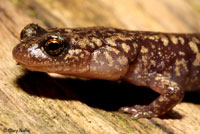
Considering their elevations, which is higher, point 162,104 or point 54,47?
point 54,47

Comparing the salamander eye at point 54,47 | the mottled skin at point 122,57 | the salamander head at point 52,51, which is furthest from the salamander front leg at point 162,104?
the salamander eye at point 54,47

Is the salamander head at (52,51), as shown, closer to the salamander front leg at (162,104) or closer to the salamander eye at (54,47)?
the salamander eye at (54,47)

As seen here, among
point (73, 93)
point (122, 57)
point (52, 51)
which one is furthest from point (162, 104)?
point (52, 51)

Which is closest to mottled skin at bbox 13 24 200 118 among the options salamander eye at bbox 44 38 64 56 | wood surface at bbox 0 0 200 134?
salamander eye at bbox 44 38 64 56

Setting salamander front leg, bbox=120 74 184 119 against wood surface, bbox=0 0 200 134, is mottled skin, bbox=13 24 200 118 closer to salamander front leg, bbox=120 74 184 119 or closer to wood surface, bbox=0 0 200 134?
salamander front leg, bbox=120 74 184 119

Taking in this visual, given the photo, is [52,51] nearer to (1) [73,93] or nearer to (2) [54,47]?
(2) [54,47]

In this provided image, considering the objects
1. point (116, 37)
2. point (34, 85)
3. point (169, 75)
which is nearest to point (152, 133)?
point (169, 75)
